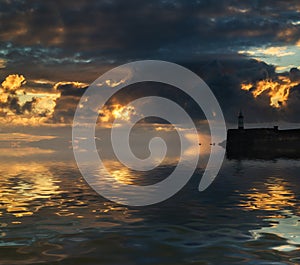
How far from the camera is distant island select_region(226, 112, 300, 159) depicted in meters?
127

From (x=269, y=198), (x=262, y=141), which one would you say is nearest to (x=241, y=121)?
(x=262, y=141)

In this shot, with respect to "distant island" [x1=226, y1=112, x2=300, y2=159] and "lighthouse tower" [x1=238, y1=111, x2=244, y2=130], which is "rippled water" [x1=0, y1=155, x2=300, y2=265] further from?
"lighthouse tower" [x1=238, y1=111, x2=244, y2=130]

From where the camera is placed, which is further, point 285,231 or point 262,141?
point 262,141

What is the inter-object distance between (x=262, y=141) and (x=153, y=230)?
126613mm

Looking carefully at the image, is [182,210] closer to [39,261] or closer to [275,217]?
[275,217]

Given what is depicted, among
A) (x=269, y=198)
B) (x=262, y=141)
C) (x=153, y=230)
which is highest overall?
(x=262, y=141)

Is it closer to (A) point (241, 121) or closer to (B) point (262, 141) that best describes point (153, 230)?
(B) point (262, 141)

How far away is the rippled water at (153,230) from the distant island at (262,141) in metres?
103

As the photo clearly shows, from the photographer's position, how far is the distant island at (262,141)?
127000 mm

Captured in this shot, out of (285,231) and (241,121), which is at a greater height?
(241,121)

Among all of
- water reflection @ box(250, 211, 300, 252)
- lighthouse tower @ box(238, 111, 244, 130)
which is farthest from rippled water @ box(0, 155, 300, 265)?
lighthouse tower @ box(238, 111, 244, 130)

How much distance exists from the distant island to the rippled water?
102562mm

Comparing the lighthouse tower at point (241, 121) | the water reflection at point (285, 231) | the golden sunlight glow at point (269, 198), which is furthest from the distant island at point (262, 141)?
the water reflection at point (285, 231)

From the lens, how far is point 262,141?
137375mm
